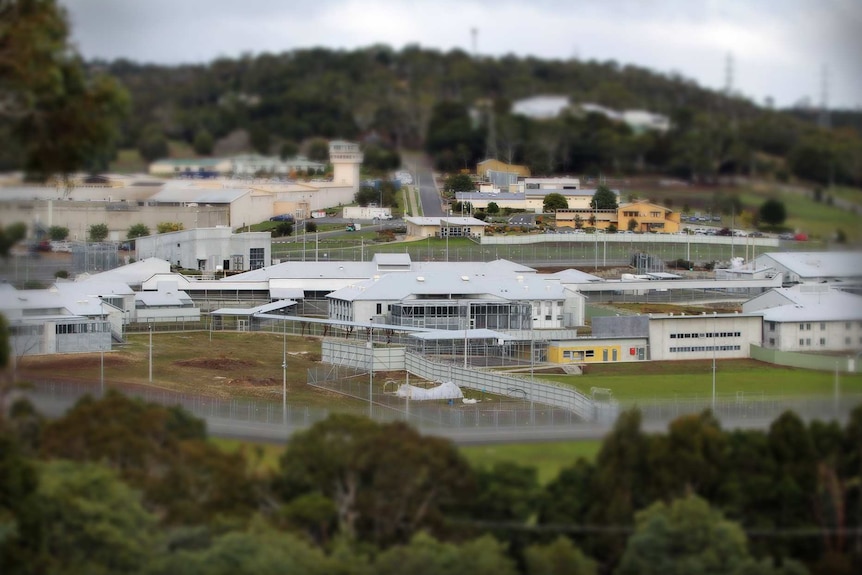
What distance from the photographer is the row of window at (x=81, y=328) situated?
17766 mm

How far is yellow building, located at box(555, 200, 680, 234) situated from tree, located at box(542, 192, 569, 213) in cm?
17

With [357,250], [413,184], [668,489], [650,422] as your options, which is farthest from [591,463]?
[357,250]

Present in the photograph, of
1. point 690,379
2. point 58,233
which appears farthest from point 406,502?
point 58,233

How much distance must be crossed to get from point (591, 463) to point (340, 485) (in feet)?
5.03

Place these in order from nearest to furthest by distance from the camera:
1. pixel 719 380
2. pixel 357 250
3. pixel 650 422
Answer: pixel 650 422
pixel 719 380
pixel 357 250

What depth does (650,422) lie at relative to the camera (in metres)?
10.1

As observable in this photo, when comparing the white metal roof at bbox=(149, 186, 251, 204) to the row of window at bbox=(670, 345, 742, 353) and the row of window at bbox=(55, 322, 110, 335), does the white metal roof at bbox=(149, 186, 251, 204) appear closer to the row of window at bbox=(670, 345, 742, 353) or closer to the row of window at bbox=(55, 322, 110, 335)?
the row of window at bbox=(55, 322, 110, 335)

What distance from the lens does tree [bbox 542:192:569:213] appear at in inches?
1002

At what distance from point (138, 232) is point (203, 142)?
10.4m

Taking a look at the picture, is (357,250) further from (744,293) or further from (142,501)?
(142,501)

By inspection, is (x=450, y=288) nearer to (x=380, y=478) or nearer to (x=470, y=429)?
(x=470, y=429)

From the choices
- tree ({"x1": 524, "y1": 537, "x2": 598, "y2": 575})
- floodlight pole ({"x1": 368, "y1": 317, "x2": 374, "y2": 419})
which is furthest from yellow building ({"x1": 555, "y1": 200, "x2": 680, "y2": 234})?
tree ({"x1": 524, "y1": 537, "x2": 598, "y2": 575})

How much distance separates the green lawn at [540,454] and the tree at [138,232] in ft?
56.9

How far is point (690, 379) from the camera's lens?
16.2 metres
